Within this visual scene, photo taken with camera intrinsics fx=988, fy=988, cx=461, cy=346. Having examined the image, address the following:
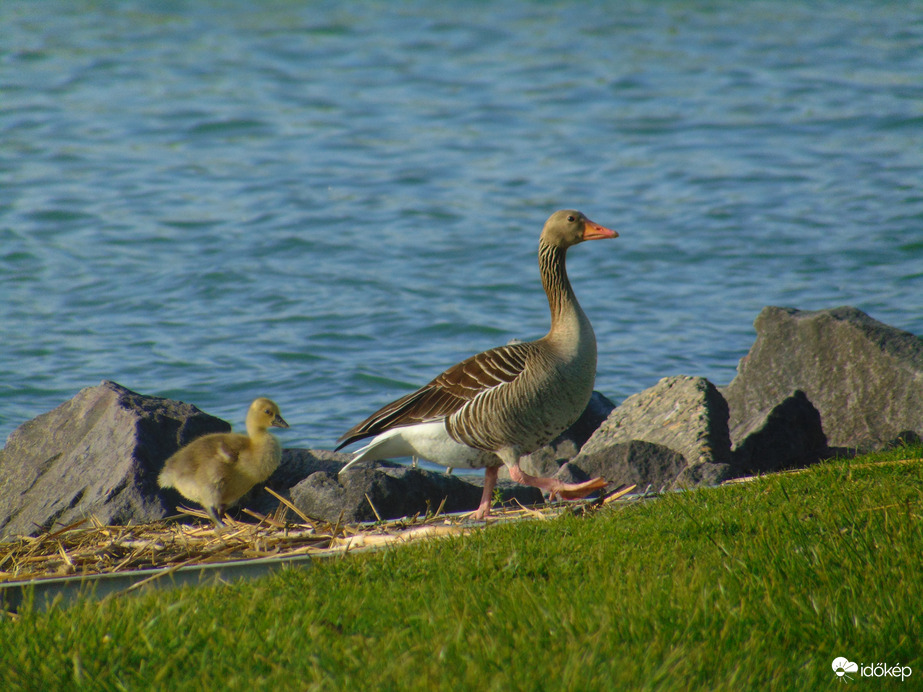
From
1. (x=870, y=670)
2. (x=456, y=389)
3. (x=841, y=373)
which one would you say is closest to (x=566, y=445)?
(x=841, y=373)

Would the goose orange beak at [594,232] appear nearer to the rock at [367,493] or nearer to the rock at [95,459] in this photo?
the rock at [367,493]

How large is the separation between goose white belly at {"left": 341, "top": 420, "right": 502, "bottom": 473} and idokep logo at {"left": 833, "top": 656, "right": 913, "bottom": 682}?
368 centimetres

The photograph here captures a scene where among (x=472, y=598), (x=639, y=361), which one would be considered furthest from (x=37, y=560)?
(x=639, y=361)

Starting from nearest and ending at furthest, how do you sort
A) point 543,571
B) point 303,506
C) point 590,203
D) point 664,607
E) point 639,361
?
point 664,607 < point 543,571 < point 303,506 < point 639,361 < point 590,203

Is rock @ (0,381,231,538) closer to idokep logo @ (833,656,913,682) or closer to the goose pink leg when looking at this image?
the goose pink leg

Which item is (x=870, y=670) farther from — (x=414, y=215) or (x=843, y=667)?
(x=414, y=215)

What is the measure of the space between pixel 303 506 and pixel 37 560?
1937mm

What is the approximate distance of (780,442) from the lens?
8.27 m

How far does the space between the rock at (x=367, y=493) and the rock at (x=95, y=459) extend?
112cm

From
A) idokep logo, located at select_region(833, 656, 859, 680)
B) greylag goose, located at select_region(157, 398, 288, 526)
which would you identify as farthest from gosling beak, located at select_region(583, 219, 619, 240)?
idokep logo, located at select_region(833, 656, 859, 680)

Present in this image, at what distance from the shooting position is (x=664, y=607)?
4145mm

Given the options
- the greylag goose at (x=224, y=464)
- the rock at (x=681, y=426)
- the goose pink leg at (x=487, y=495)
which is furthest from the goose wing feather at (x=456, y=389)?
the rock at (x=681, y=426)

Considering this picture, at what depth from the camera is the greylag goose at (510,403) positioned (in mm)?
6902

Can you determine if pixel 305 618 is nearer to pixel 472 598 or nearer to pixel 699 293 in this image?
pixel 472 598
